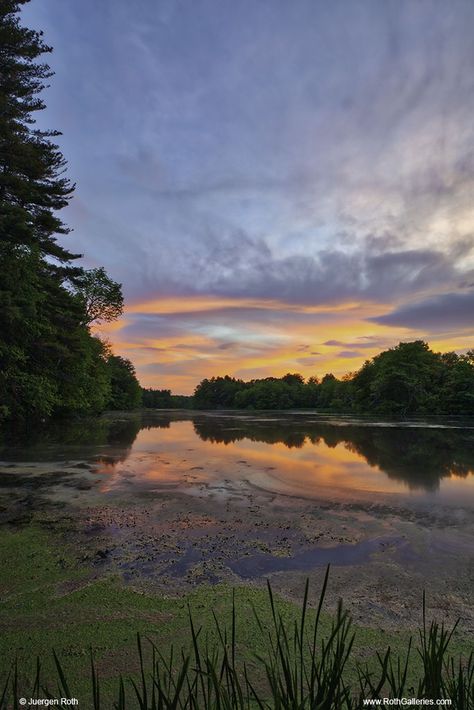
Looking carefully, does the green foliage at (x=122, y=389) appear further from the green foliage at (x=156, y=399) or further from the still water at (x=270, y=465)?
the green foliage at (x=156, y=399)

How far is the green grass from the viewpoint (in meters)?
3.82

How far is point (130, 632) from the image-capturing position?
4.50 metres

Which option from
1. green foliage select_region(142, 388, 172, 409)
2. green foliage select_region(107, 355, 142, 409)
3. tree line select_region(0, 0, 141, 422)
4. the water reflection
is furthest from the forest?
green foliage select_region(142, 388, 172, 409)

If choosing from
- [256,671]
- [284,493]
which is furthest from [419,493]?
[256,671]

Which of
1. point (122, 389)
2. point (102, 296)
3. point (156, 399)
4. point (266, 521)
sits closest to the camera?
point (266, 521)

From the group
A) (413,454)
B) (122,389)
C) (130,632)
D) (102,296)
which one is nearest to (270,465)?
(413,454)

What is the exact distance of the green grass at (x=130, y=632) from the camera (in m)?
3.82

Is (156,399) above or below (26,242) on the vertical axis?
below

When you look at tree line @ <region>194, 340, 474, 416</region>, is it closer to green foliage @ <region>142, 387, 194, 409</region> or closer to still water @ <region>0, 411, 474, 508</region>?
still water @ <region>0, 411, 474, 508</region>

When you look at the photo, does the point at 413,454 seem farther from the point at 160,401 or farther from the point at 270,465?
the point at 160,401

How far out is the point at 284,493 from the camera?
11.7 metres

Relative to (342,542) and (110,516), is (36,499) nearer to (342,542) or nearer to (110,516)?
(110,516)

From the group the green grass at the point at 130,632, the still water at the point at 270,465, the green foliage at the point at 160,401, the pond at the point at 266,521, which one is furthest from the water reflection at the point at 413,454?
the green foliage at the point at 160,401

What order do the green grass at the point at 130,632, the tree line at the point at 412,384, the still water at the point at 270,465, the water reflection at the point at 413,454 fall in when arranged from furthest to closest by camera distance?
1. the tree line at the point at 412,384
2. the water reflection at the point at 413,454
3. the still water at the point at 270,465
4. the green grass at the point at 130,632
